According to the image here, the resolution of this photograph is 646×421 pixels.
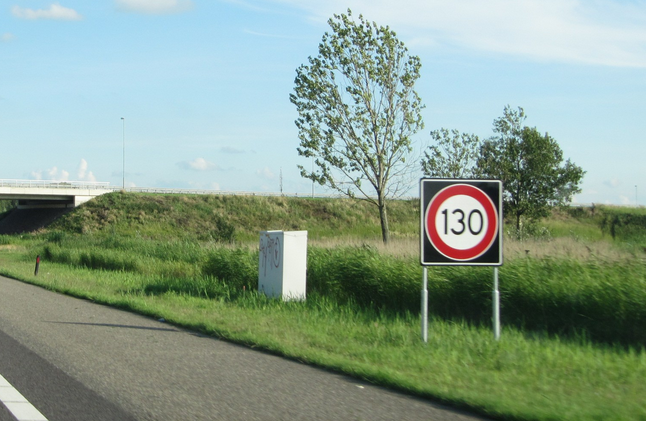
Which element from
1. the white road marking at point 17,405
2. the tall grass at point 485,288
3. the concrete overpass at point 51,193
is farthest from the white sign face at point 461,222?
the concrete overpass at point 51,193

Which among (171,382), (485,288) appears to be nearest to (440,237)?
(485,288)

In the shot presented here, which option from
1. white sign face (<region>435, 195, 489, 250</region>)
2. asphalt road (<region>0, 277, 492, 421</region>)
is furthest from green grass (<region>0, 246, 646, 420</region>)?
white sign face (<region>435, 195, 489, 250</region>)

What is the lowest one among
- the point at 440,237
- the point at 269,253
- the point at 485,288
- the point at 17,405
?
the point at 17,405

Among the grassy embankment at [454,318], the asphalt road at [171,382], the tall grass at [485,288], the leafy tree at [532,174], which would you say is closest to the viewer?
the asphalt road at [171,382]

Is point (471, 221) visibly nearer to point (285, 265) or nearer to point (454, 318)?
point (454, 318)

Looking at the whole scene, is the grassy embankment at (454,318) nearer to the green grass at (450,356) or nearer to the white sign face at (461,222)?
the green grass at (450,356)

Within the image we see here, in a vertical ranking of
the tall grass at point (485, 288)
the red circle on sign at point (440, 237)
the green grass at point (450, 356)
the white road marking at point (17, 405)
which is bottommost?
the white road marking at point (17, 405)

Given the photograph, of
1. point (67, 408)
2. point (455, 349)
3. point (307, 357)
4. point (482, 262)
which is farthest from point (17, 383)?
point (482, 262)

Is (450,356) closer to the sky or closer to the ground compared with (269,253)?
closer to the ground

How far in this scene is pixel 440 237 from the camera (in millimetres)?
8195

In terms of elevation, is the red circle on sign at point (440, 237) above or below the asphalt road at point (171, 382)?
above

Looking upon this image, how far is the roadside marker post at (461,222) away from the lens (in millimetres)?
8172

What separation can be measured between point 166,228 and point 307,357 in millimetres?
61907

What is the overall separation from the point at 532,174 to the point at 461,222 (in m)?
26.9
